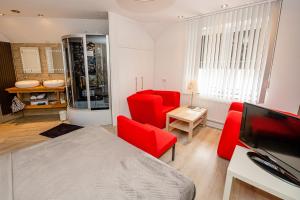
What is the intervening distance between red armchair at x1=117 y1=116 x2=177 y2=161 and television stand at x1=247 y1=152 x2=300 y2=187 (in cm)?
92

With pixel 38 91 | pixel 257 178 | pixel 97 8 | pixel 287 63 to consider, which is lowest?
pixel 257 178

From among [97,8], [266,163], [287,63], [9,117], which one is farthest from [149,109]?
[9,117]

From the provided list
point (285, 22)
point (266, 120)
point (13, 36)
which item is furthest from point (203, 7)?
point (13, 36)

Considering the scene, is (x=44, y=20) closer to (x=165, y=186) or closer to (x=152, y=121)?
(x=152, y=121)

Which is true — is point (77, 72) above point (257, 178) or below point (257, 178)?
above

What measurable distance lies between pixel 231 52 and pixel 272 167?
222 centimetres

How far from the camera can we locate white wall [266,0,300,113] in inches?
89.5

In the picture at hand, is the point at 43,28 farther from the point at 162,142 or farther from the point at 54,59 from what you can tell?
the point at 162,142

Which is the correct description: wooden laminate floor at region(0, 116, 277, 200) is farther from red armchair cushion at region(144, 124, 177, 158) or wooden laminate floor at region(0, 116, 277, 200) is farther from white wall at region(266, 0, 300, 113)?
white wall at region(266, 0, 300, 113)

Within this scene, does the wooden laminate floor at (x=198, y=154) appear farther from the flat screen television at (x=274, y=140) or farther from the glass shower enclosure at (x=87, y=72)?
the glass shower enclosure at (x=87, y=72)

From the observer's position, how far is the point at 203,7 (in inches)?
103

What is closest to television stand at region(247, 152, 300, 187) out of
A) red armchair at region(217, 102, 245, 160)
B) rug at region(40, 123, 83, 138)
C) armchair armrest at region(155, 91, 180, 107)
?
red armchair at region(217, 102, 245, 160)

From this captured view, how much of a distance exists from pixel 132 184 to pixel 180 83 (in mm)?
3044

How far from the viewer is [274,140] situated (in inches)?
50.7
